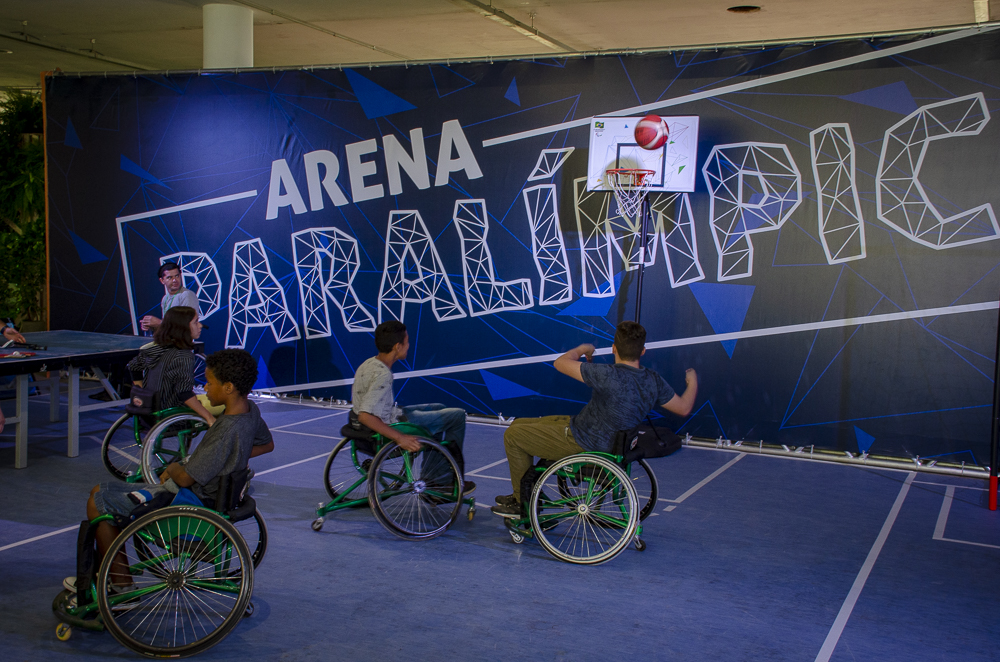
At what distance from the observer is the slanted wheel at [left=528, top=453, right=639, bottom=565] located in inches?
145

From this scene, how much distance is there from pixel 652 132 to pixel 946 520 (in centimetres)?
312

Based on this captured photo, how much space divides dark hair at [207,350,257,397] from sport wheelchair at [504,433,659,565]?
1.41 meters

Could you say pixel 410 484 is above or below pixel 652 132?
below

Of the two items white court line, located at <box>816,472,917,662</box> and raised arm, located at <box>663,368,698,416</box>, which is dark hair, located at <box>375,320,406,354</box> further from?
white court line, located at <box>816,472,917,662</box>

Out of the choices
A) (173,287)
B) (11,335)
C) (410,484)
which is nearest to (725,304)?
(410,484)

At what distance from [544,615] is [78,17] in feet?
27.7

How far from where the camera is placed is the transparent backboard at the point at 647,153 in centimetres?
581

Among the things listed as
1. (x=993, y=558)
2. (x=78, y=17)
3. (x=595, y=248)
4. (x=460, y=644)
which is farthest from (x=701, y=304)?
(x=78, y=17)

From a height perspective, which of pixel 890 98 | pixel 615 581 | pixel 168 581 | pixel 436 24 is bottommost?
pixel 615 581

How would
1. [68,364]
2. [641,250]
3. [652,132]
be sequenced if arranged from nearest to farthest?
[68,364] → [652,132] → [641,250]

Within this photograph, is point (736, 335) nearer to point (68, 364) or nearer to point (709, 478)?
point (709, 478)

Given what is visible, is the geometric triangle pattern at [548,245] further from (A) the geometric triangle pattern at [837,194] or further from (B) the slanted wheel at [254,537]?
(B) the slanted wheel at [254,537]

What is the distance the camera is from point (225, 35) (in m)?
7.83

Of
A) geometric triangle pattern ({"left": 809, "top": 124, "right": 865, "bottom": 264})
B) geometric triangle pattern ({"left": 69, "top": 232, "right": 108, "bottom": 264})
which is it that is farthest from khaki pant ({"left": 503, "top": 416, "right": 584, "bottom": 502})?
geometric triangle pattern ({"left": 69, "top": 232, "right": 108, "bottom": 264})
